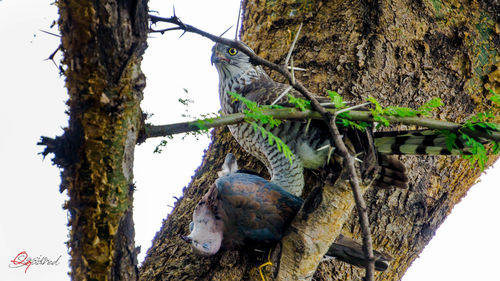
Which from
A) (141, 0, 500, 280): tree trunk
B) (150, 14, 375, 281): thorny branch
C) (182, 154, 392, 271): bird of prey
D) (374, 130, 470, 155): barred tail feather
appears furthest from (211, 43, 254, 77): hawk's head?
(150, 14, 375, 281): thorny branch

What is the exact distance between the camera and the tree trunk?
8.59ft

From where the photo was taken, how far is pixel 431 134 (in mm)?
1925

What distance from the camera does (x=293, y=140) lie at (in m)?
2.55

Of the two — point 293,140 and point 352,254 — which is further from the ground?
point 293,140

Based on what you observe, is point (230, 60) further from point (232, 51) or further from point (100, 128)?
point (100, 128)

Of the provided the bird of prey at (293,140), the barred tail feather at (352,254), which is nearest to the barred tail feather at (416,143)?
the bird of prey at (293,140)

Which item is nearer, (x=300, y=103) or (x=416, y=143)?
(x=300, y=103)

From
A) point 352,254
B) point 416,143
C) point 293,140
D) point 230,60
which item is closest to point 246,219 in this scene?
point 352,254

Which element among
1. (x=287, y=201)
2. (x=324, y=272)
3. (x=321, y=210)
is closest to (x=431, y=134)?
(x=321, y=210)

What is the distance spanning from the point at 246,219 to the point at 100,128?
919 mm

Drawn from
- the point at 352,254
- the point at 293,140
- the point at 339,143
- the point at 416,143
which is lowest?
the point at 352,254

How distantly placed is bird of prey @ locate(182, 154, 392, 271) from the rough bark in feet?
2.02

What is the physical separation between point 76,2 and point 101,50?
16cm

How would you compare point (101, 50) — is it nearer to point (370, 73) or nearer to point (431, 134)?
point (431, 134)
